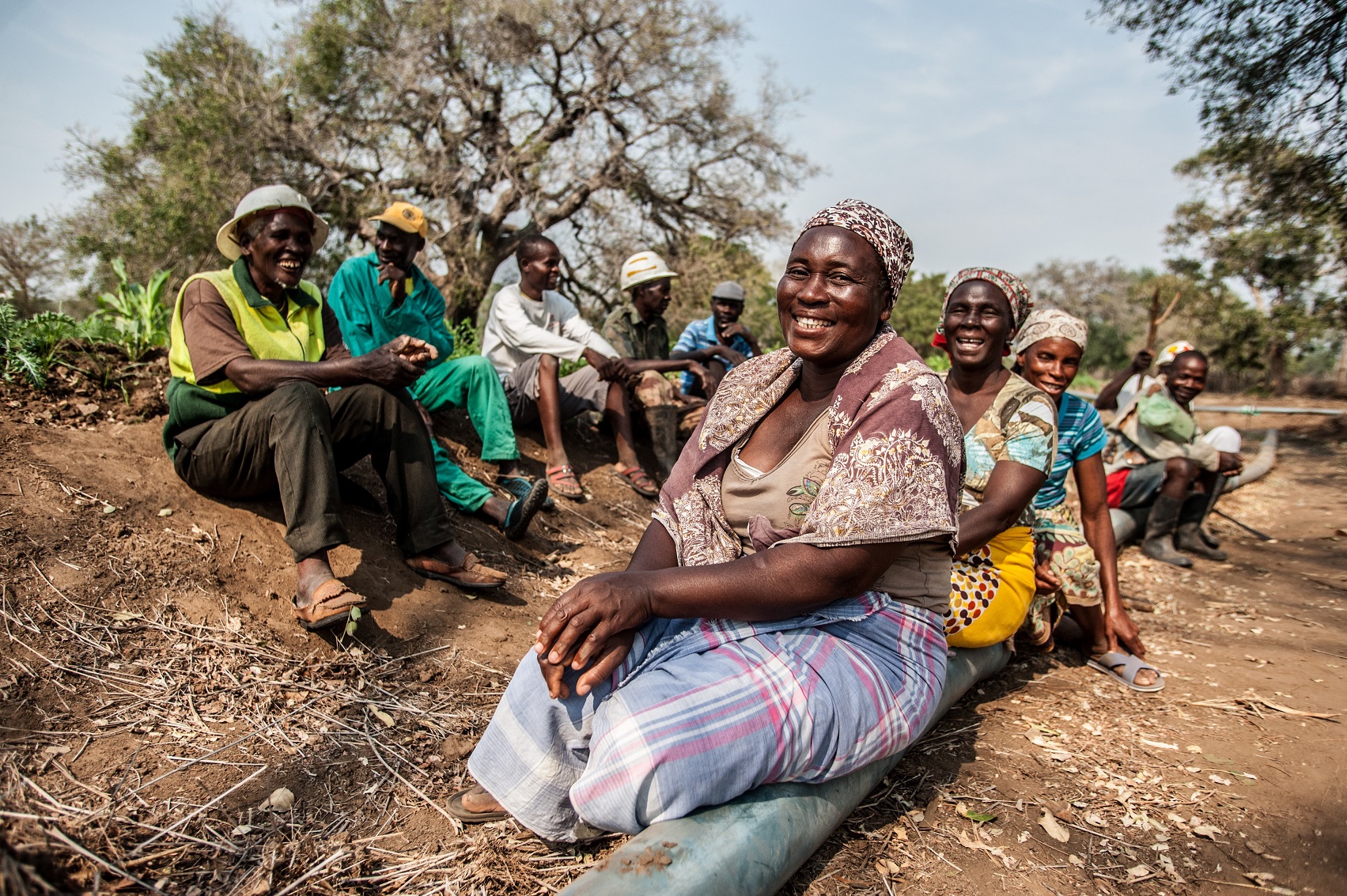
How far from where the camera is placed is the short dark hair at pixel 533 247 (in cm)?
559

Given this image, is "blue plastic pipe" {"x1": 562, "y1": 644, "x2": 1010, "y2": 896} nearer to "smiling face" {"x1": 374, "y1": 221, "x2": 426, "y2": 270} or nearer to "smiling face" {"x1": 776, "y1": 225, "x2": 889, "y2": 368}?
"smiling face" {"x1": 776, "y1": 225, "x2": 889, "y2": 368}

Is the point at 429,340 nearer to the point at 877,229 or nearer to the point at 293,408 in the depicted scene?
the point at 293,408

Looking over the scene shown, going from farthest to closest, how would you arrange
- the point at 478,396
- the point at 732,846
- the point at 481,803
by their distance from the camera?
the point at 478,396 → the point at 481,803 → the point at 732,846

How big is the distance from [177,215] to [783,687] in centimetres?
1393

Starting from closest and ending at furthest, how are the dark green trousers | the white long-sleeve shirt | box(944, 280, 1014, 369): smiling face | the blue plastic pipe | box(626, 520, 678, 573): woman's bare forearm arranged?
the blue plastic pipe < box(626, 520, 678, 573): woman's bare forearm < the dark green trousers < box(944, 280, 1014, 369): smiling face < the white long-sleeve shirt

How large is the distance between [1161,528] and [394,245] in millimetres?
5571

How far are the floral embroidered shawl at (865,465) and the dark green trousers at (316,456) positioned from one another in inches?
55.0

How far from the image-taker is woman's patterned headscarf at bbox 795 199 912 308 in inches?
76.2

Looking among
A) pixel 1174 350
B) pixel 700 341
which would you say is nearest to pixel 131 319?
pixel 700 341

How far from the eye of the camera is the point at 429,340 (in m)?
4.65

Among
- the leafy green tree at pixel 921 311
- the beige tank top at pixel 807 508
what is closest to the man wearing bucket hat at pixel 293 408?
the beige tank top at pixel 807 508

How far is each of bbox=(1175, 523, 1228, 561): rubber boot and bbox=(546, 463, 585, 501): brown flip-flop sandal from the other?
4.57 m

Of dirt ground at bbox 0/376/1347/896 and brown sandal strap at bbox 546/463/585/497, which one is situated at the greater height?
brown sandal strap at bbox 546/463/585/497

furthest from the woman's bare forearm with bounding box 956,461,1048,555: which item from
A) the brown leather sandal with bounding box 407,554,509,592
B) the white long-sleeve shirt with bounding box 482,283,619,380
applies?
the white long-sleeve shirt with bounding box 482,283,619,380
